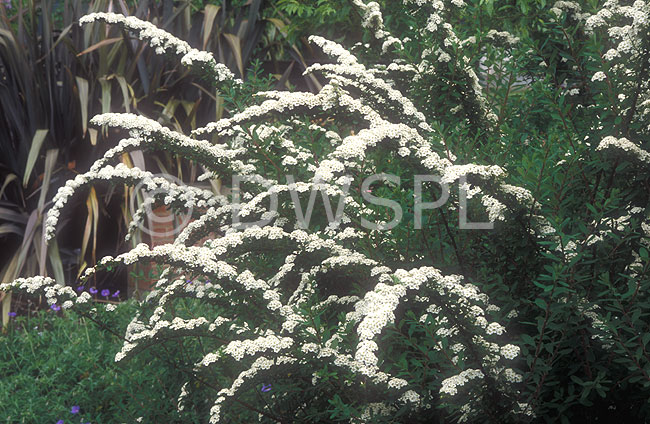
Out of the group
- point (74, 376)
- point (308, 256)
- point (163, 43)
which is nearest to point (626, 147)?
point (308, 256)

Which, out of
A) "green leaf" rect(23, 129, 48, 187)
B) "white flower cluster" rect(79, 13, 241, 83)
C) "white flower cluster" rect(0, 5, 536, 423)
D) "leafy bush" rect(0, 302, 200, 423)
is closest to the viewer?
"white flower cluster" rect(0, 5, 536, 423)

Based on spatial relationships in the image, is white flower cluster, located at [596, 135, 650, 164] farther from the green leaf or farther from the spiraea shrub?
the green leaf

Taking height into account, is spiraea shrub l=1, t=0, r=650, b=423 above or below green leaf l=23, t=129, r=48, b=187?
above

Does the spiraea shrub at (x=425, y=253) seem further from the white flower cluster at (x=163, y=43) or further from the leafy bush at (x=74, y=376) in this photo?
the leafy bush at (x=74, y=376)

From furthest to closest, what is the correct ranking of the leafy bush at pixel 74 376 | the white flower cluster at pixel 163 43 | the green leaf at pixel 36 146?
the green leaf at pixel 36 146 < the leafy bush at pixel 74 376 < the white flower cluster at pixel 163 43

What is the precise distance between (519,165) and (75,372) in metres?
2.72

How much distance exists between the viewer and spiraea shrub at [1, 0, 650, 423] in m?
1.68

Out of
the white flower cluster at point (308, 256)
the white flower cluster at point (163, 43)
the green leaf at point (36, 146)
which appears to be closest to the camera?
the white flower cluster at point (308, 256)

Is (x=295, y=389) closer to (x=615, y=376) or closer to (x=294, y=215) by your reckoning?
(x=294, y=215)

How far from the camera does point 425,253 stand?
2.13 metres

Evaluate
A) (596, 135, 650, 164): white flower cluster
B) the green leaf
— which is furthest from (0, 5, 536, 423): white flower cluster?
the green leaf

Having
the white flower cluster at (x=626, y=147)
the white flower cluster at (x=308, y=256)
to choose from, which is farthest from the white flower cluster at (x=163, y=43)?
the white flower cluster at (x=626, y=147)

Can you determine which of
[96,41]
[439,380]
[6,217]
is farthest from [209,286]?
[96,41]

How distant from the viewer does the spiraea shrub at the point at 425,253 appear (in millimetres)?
1679
